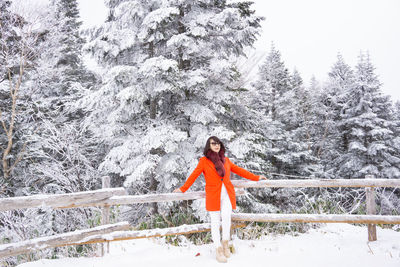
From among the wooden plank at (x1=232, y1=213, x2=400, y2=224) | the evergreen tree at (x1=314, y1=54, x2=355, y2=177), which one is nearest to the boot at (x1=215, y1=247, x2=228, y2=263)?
the wooden plank at (x1=232, y1=213, x2=400, y2=224)

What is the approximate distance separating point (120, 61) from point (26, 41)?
22.2ft

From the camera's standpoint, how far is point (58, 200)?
3.96 meters

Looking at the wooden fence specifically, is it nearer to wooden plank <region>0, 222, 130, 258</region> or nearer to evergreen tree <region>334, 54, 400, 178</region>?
wooden plank <region>0, 222, 130, 258</region>

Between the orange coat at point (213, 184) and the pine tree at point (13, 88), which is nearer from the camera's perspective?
the orange coat at point (213, 184)

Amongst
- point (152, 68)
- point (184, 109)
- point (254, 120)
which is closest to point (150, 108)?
point (184, 109)

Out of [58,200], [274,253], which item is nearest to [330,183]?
[274,253]

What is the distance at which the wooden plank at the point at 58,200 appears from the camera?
355 cm

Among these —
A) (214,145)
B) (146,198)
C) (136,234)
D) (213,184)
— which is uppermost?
(214,145)

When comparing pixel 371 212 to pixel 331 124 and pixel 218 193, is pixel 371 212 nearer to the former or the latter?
pixel 218 193

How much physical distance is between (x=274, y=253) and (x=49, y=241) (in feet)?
11.5

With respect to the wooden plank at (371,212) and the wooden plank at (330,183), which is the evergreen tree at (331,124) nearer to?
the wooden plank at (371,212)

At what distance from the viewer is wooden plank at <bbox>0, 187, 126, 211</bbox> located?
140 inches

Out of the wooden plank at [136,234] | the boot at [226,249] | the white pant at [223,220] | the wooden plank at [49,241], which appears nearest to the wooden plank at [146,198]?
the wooden plank at [49,241]

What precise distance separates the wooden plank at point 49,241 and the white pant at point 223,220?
5.34 feet
